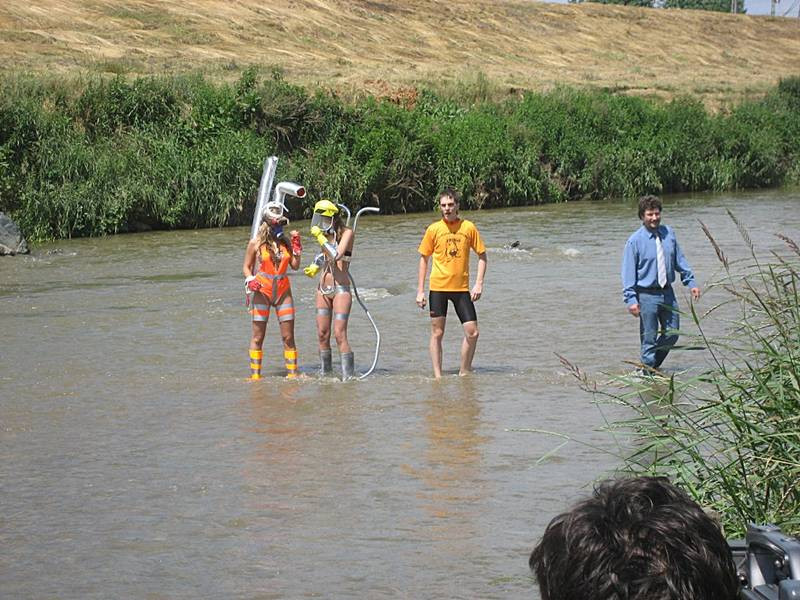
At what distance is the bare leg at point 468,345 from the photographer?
36.8 ft

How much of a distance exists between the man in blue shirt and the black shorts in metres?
1.54

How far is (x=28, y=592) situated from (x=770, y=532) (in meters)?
5.00

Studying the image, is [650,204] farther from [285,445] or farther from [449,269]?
[285,445]

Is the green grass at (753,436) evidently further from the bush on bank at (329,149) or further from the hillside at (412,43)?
the hillside at (412,43)

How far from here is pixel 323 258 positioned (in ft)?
38.3

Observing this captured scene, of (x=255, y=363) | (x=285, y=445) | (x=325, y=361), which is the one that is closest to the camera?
(x=285, y=445)

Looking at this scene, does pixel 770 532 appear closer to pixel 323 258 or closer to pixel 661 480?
pixel 661 480

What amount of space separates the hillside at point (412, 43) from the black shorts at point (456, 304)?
27123mm

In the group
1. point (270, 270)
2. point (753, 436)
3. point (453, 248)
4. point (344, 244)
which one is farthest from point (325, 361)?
point (753, 436)

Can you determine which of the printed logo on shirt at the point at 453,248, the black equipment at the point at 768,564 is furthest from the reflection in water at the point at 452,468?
the black equipment at the point at 768,564

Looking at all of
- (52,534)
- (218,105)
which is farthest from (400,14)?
(52,534)

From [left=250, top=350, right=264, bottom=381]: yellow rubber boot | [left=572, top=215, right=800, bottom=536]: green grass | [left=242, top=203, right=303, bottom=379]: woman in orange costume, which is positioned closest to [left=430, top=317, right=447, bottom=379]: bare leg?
[left=242, top=203, right=303, bottom=379]: woman in orange costume

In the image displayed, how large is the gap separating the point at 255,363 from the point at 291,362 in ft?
1.13

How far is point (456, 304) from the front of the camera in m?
11.3
